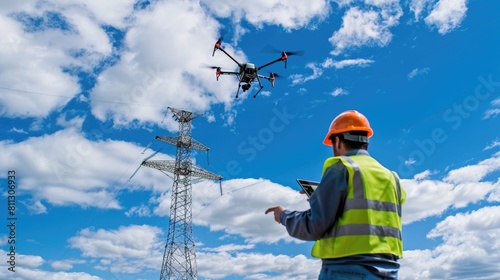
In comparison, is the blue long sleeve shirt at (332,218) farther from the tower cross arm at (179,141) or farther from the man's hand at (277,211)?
the tower cross arm at (179,141)

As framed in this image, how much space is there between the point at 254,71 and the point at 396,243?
25.6m

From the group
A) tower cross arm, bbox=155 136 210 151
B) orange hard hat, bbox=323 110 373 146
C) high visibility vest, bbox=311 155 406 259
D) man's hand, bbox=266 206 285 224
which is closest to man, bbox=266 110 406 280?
high visibility vest, bbox=311 155 406 259

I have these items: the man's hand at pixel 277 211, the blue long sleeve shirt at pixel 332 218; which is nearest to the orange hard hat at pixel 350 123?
the blue long sleeve shirt at pixel 332 218

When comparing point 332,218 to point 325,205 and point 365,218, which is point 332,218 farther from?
point 365,218

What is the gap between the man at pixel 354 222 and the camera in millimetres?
2664

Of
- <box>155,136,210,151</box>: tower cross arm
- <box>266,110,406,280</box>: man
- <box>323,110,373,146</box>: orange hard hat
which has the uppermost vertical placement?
<box>155,136,210,151</box>: tower cross arm

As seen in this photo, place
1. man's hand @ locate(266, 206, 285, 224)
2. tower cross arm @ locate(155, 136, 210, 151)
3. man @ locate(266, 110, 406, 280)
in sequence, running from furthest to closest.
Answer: tower cross arm @ locate(155, 136, 210, 151) < man's hand @ locate(266, 206, 285, 224) < man @ locate(266, 110, 406, 280)

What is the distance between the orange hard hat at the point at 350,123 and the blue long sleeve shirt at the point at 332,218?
44 centimetres

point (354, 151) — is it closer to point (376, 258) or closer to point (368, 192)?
point (368, 192)

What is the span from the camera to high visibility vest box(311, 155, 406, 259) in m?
2.67

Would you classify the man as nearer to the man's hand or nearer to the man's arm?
the man's arm

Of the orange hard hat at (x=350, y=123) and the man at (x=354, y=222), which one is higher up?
the orange hard hat at (x=350, y=123)

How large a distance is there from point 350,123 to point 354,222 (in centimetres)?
76

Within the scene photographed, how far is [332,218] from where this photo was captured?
2719 millimetres
